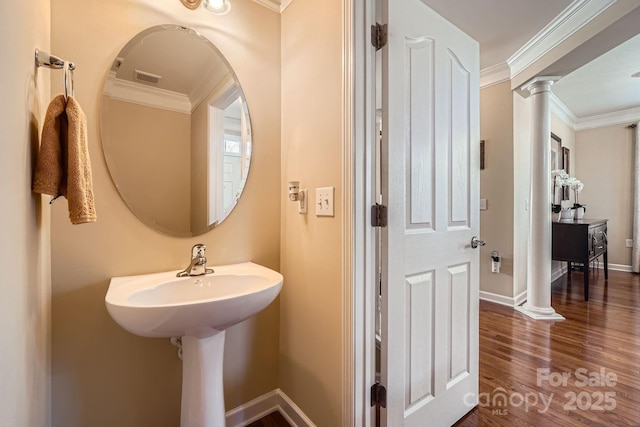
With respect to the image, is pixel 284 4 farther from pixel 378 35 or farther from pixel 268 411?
pixel 268 411

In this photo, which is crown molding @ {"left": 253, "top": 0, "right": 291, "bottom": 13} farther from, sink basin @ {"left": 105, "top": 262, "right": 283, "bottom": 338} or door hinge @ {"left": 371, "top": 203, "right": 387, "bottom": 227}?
sink basin @ {"left": 105, "top": 262, "right": 283, "bottom": 338}

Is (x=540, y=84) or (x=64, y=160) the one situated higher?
(x=540, y=84)

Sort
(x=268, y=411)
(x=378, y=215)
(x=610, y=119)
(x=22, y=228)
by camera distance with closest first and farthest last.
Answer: (x=22, y=228)
(x=378, y=215)
(x=268, y=411)
(x=610, y=119)

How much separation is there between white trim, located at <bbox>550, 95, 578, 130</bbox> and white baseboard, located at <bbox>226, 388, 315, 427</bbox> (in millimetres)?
4624

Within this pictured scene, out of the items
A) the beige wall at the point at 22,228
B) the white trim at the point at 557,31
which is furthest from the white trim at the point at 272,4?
the white trim at the point at 557,31

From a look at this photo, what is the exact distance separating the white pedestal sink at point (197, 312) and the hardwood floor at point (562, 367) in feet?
4.09

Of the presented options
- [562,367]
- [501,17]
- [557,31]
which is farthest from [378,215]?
[557,31]

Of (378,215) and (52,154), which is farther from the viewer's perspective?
(378,215)

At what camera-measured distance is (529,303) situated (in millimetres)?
2736

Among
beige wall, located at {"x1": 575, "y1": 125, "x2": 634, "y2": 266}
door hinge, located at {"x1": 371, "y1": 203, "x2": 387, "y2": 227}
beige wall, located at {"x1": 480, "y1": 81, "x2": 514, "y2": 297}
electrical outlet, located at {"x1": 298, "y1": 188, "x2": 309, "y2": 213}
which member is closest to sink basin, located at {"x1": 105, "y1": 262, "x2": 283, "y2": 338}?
electrical outlet, located at {"x1": 298, "y1": 188, "x2": 309, "y2": 213}

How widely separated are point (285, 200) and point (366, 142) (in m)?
0.63

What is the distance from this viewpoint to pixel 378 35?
111cm

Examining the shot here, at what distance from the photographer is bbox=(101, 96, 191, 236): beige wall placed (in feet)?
3.73

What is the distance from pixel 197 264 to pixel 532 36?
3118mm
